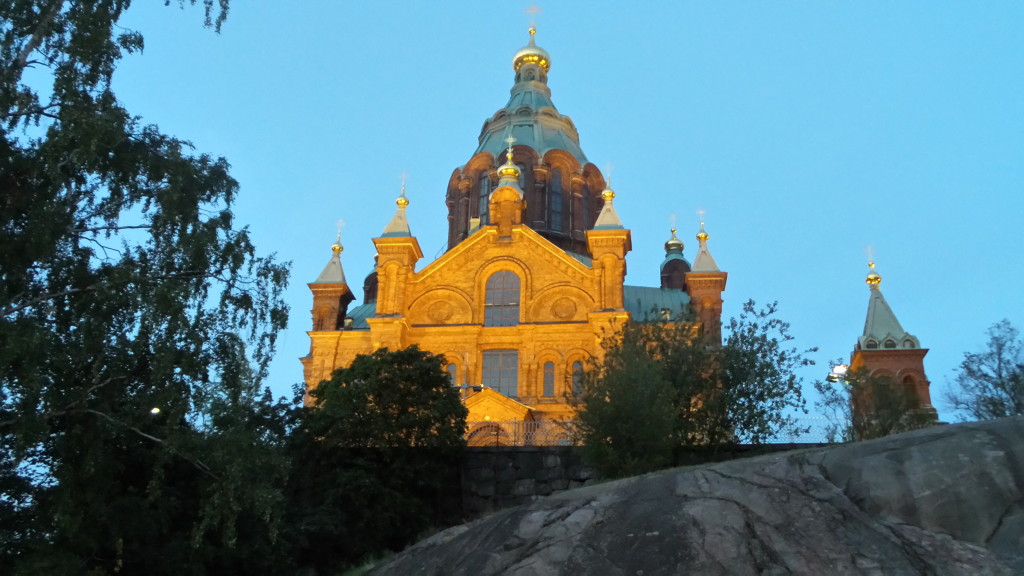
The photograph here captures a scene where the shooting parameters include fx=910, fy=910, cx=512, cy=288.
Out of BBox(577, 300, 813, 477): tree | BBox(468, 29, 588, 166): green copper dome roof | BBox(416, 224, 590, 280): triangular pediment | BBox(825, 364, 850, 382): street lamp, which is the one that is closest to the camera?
BBox(577, 300, 813, 477): tree

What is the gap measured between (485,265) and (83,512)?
88.5ft

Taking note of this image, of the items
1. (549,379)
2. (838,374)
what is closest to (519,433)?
(549,379)

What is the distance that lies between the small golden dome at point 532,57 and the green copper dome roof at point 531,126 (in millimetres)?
2094

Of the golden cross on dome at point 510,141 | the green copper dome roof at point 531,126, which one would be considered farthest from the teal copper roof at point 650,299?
the green copper dome roof at point 531,126

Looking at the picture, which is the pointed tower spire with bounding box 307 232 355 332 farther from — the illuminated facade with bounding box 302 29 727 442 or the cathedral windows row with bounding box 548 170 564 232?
the cathedral windows row with bounding box 548 170 564 232

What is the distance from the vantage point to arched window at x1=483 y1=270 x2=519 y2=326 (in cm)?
4050

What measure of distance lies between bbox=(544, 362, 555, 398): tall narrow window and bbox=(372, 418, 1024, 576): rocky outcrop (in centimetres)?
2234

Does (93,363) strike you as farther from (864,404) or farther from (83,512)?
(864,404)

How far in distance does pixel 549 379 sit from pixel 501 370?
2.15 meters

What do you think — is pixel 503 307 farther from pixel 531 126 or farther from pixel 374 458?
pixel 531 126

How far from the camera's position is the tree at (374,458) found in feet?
71.7

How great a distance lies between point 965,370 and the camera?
30953 mm

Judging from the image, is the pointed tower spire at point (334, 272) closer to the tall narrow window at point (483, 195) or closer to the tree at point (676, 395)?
the tall narrow window at point (483, 195)

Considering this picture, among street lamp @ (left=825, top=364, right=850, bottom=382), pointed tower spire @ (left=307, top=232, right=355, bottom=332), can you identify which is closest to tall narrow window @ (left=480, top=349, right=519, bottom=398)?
pointed tower spire @ (left=307, top=232, right=355, bottom=332)
